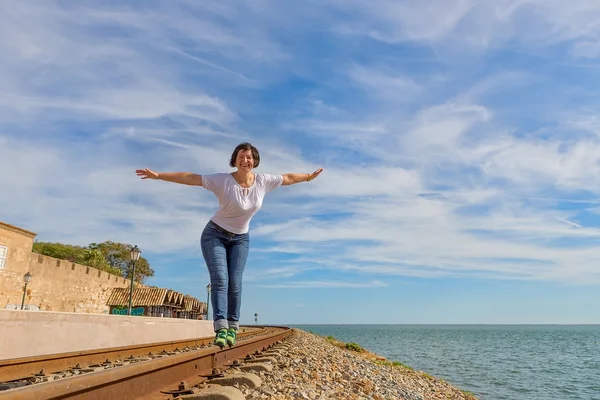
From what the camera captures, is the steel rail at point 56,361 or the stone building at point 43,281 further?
the stone building at point 43,281

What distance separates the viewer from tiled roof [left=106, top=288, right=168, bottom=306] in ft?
112

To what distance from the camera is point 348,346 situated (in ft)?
76.3

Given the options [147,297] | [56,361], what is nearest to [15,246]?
[147,297]

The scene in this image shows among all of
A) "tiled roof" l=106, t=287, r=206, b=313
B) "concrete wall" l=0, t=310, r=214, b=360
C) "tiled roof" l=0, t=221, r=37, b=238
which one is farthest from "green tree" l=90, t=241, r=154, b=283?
"concrete wall" l=0, t=310, r=214, b=360

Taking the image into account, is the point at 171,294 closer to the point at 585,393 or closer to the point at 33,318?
the point at 585,393

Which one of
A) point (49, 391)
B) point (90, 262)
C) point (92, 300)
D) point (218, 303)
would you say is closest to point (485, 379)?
point (218, 303)

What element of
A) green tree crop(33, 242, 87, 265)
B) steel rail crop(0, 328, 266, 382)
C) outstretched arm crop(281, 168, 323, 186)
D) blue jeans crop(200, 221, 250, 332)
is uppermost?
green tree crop(33, 242, 87, 265)

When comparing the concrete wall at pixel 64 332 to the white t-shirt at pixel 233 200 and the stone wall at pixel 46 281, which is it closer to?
the white t-shirt at pixel 233 200

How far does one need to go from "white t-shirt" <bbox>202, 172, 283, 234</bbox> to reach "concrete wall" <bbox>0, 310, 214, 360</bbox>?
137 inches

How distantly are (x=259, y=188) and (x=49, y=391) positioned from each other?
8.98 feet

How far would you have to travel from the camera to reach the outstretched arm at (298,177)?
4680 mm

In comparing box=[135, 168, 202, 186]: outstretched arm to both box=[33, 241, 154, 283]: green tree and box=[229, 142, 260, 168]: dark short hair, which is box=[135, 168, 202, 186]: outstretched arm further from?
A: box=[33, 241, 154, 283]: green tree

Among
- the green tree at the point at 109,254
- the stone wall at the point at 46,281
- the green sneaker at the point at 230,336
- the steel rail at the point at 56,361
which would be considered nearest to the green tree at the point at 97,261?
the green tree at the point at 109,254

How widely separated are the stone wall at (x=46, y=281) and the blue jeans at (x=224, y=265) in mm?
26804
